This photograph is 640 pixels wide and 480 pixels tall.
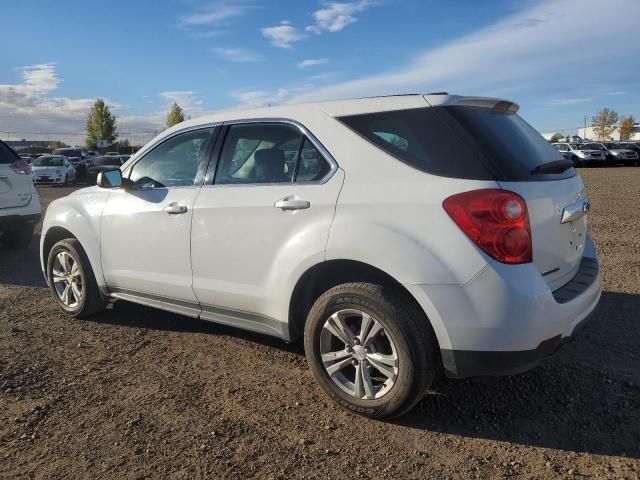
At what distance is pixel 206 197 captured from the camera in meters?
3.64

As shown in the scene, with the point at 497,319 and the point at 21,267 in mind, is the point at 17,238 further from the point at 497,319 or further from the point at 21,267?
the point at 497,319

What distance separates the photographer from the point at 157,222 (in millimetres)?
3898

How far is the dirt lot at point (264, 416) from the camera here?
8.61 feet

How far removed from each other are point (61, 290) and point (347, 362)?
10.3 feet

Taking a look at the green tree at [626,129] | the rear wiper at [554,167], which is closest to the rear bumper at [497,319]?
the rear wiper at [554,167]

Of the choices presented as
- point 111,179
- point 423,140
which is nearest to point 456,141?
point 423,140

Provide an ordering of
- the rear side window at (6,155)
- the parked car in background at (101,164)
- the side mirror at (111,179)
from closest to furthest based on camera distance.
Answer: the side mirror at (111,179)
the rear side window at (6,155)
the parked car in background at (101,164)

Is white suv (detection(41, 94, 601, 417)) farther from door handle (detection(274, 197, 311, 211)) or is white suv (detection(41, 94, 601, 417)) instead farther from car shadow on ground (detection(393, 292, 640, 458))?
car shadow on ground (detection(393, 292, 640, 458))

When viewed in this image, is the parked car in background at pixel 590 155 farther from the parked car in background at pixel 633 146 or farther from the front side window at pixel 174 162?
the front side window at pixel 174 162

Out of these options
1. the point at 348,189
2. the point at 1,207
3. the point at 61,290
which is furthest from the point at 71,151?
the point at 348,189

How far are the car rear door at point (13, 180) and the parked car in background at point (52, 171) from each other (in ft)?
56.2

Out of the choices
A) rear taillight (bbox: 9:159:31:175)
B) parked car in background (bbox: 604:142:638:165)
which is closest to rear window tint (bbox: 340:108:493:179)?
rear taillight (bbox: 9:159:31:175)

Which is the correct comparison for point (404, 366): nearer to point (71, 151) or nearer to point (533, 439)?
point (533, 439)

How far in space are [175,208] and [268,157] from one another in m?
0.79
